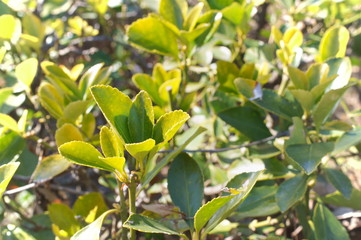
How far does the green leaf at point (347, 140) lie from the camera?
1.06 m

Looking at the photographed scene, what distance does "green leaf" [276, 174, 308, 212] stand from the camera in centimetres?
105

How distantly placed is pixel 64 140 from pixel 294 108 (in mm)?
554

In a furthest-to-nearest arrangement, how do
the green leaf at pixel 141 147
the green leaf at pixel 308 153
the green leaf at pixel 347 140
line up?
the green leaf at pixel 347 140
the green leaf at pixel 308 153
the green leaf at pixel 141 147

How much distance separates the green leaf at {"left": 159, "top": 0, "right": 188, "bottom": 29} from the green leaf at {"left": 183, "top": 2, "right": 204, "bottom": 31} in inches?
0.8

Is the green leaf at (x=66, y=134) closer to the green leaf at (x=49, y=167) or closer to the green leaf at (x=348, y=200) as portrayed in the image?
the green leaf at (x=49, y=167)

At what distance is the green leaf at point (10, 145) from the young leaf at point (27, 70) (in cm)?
14

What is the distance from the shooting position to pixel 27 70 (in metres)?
1.17

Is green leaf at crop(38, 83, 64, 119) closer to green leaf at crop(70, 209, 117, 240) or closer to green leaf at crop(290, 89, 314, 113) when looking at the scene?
green leaf at crop(70, 209, 117, 240)

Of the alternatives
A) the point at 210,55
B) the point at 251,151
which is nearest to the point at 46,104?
the point at 251,151

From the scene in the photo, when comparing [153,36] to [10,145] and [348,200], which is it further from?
[348,200]

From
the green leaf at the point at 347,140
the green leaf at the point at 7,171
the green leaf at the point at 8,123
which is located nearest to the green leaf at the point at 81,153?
the green leaf at the point at 7,171

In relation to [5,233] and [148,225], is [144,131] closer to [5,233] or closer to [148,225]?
[148,225]

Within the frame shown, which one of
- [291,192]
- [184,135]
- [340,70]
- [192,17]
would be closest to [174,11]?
[192,17]

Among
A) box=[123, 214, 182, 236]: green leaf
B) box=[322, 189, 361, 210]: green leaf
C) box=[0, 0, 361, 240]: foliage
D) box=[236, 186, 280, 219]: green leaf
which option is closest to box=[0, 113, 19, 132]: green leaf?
box=[0, 0, 361, 240]: foliage
